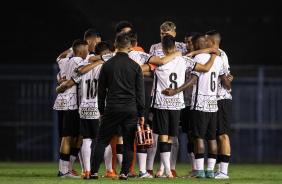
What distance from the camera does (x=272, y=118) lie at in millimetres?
Answer: 15148

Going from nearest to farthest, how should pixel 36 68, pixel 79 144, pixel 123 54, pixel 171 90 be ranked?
pixel 123 54 → pixel 171 90 → pixel 79 144 → pixel 36 68

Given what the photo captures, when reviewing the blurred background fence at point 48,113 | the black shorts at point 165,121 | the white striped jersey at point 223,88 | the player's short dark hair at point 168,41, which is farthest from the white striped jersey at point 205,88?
the blurred background fence at point 48,113

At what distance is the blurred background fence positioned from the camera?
1474cm

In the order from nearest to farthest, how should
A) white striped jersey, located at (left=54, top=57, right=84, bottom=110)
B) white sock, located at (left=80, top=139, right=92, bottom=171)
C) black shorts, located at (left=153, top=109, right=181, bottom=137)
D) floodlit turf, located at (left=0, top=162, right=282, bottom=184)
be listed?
floodlit turf, located at (left=0, top=162, right=282, bottom=184)
white sock, located at (left=80, top=139, right=92, bottom=171)
black shorts, located at (left=153, top=109, right=181, bottom=137)
white striped jersey, located at (left=54, top=57, right=84, bottom=110)

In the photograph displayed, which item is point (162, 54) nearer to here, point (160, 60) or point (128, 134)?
point (160, 60)

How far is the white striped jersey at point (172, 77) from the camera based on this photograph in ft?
27.6

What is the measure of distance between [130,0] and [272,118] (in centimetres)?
488

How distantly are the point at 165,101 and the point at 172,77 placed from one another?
0.33 metres

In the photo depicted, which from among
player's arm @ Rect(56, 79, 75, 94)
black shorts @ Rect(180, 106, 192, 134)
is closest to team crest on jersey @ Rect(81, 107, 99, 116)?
player's arm @ Rect(56, 79, 75, 94)

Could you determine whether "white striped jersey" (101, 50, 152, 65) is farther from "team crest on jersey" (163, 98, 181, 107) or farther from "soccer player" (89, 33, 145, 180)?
"soccer player" (89, 33, 145, 180)

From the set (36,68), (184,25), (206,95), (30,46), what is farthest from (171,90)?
(30,46)

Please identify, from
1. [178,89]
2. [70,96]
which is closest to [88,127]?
[70,96]

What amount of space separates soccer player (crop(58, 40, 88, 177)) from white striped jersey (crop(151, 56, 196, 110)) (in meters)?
1.04

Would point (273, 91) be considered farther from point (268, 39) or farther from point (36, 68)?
point (36, 68)
